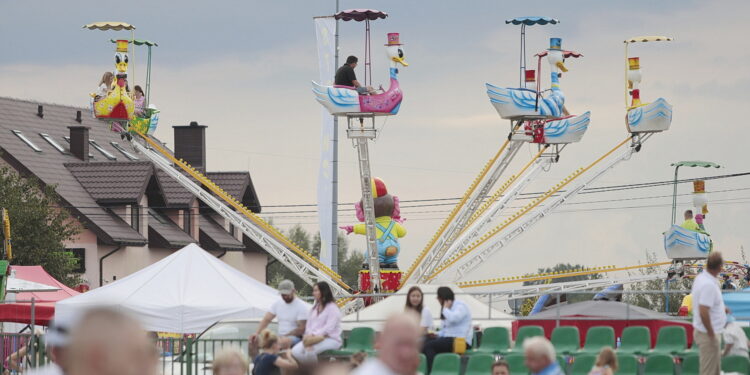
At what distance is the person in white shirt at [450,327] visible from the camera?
1653 cm

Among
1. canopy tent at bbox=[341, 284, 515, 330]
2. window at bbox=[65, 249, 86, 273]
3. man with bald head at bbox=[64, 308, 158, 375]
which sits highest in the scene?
window at bbox=[65, 249, 86, 273]

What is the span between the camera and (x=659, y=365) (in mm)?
15406

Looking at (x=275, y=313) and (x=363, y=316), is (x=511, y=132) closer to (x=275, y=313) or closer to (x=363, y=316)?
(x=363, y=316)

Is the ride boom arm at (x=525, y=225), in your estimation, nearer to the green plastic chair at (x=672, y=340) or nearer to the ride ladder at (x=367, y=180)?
the ride ladder at (x=367, y=180)

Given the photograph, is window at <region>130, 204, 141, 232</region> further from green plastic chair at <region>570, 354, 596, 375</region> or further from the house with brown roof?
green plastic chair at <region>570, 354, 596, 375</region>

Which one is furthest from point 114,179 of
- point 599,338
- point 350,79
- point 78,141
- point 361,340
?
point 599,338

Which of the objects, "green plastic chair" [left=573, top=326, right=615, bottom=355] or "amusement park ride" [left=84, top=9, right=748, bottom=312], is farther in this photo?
"amusement park ride" [left=84, top=9, right=748, bottom=312]

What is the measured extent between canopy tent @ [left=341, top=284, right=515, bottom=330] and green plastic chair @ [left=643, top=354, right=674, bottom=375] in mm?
5562

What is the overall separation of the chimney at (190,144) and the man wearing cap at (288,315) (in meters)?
45.6

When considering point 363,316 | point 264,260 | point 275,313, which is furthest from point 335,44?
point 264,260

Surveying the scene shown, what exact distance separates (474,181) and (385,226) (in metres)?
3.22

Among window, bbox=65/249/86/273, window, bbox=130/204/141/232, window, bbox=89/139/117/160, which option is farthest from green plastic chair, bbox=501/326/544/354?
window, bbox=89/139/117/160

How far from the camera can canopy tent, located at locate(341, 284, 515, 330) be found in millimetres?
21812

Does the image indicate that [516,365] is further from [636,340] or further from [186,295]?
[186,295]
